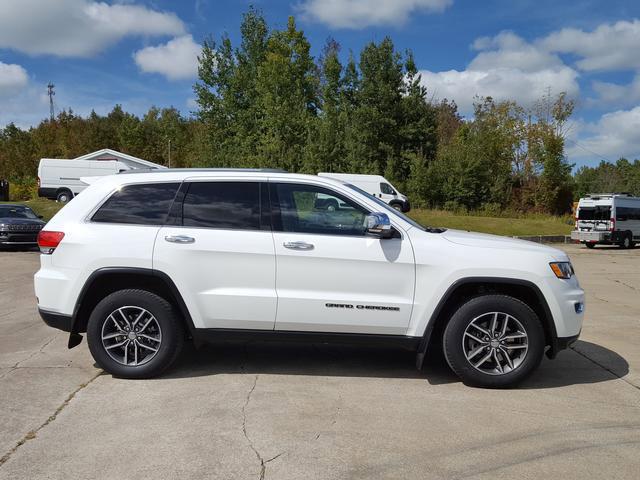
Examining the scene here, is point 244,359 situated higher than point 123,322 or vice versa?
point 123,322

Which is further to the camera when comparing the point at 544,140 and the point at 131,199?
the point at 544,140

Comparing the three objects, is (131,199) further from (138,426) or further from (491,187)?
(491,187)

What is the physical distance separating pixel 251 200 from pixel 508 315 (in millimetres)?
2441

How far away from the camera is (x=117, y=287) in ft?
16.7

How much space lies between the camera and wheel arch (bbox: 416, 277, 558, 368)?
15.6 feet

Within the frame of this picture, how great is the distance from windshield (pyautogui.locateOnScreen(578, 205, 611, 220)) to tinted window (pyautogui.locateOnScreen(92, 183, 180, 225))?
2305 centimetres

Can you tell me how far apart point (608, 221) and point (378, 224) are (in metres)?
22.4

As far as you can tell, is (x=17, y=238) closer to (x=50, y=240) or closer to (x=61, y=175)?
(x=50, y=240)

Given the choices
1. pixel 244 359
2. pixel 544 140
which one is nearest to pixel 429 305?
pixel 244 359

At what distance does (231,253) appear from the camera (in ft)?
15.8

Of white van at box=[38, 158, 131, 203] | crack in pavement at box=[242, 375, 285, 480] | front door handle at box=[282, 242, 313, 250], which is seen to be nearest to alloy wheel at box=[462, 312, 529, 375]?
front door handle at box=[282, 242, 313, 250]

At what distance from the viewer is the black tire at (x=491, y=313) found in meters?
4.76

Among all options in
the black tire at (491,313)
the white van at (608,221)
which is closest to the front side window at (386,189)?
the white van at (608,221)

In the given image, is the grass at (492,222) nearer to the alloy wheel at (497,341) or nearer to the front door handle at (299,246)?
the alloy wheel at (497,341)
